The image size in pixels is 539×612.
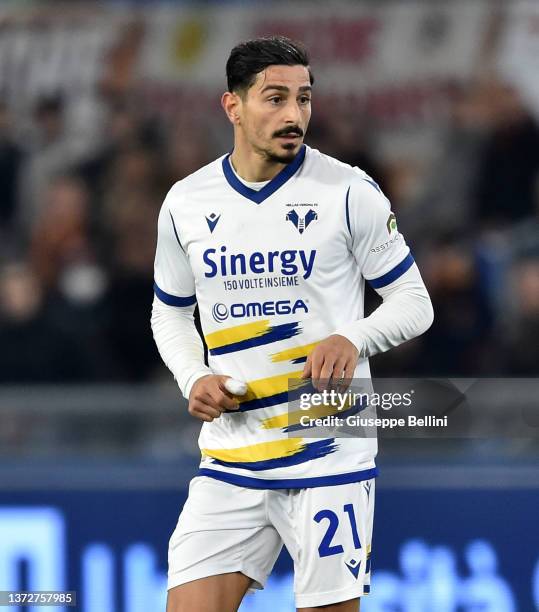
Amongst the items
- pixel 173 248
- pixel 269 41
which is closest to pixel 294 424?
pixel 173 248

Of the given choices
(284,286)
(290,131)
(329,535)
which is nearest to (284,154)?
(290,131)

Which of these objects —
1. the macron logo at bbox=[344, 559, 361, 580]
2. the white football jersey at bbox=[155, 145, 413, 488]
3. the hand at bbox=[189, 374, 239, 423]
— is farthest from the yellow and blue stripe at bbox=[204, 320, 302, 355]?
the macron logo at bbox=[344, 559, 361, 580]

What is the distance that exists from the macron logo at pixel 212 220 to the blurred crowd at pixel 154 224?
261 centimetres

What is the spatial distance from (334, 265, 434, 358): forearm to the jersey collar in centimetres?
36

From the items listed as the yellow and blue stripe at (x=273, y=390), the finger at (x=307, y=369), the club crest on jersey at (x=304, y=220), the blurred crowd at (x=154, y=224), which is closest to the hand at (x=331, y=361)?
the finger at (x=307, y=369)

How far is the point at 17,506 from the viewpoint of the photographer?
4309 mm

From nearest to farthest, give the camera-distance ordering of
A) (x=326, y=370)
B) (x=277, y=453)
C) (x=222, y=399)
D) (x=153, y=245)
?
(x=326, y=370)
(x=222, y=399)
(x=277, y=453)
(x=153, y=245)

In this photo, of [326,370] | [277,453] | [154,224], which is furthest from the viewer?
[154,224]

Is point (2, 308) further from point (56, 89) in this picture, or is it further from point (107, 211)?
point (56, 89)

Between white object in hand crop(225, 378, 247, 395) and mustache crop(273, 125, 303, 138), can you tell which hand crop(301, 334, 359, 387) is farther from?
mustache crop(273, 125, 303, 138)

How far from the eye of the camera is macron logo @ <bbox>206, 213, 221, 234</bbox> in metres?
3.18

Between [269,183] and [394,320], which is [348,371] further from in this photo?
[269,183]

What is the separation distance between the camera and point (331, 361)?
9.47 feet

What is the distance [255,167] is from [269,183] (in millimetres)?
53
